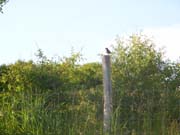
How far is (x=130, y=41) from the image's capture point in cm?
1183

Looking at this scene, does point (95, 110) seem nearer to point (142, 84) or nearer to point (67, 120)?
point (67, 120)

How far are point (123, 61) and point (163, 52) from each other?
1012 mm

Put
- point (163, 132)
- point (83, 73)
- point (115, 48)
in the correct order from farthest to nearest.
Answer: point (83, 73), point (115, 48), point (163, 132)

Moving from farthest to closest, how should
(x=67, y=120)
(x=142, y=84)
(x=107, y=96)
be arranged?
1. (x=142, y=84)
2. (x=67, y=120)
3. (x=107, y=96)

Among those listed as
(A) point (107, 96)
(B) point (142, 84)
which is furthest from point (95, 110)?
(B) point (142, 84)

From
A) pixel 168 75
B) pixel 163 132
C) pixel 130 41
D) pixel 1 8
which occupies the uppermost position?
pixel 1 8

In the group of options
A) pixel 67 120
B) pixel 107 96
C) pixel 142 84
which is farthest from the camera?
pixel 142 84

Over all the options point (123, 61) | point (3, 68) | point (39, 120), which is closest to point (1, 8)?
point (3, 68)

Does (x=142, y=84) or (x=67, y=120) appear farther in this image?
(x=142, y=84)

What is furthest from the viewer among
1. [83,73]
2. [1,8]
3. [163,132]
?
[1,8]

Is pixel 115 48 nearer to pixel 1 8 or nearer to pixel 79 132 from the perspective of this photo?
pixel 79 132

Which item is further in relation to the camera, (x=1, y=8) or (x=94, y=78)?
(x=1, y=8)

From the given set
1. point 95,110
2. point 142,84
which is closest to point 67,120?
point 95,110

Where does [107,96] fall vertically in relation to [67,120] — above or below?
above
